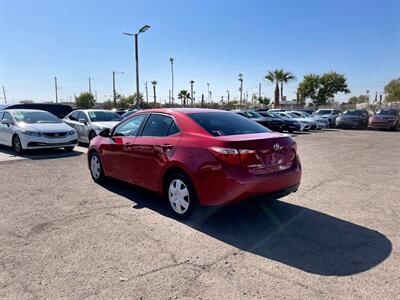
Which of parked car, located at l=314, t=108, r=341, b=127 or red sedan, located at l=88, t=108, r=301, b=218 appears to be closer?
red sedan, located at l=88, t=108, r=301, b=218

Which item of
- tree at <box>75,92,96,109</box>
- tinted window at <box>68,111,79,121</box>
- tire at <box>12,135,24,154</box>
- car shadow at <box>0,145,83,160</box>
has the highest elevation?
tree at <box>75,92,96,109</box>

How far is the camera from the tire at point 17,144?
10884mm

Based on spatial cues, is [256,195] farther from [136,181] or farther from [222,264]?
[136,181]

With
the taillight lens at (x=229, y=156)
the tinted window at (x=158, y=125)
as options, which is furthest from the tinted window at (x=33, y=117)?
the taillight lens at (x=229, y=156)

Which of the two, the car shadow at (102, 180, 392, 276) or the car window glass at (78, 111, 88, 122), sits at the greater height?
the car window glass at (78, 111, 88, 122)

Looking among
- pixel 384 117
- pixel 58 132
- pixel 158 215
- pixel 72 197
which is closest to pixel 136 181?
pixel 158 215

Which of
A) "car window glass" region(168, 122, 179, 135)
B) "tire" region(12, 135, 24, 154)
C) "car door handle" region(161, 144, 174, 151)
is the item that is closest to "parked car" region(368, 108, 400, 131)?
"tire" region(12, 135, 24, 154)

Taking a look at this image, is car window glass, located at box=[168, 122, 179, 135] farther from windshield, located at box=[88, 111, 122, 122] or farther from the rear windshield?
windshield, located at box=[88, 111, 122, 122]

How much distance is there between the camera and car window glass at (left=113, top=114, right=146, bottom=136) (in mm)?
5719

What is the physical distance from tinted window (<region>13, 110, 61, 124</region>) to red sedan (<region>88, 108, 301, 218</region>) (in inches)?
283

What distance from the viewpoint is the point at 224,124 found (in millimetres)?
4922

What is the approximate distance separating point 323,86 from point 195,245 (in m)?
58.2

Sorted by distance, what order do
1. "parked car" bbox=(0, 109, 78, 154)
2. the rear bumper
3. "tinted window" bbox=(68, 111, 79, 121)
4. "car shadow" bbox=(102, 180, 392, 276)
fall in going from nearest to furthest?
1. "car shadow" bbox=(102, 180, 392, 276)
2. the rear bumper
3. "parked car" bbox=(0, 109, 78, 154)
4. "tinted window" bbox=(68, 111, 79, 121)

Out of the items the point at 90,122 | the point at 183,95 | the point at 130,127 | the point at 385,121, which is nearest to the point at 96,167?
the point at 130,127
